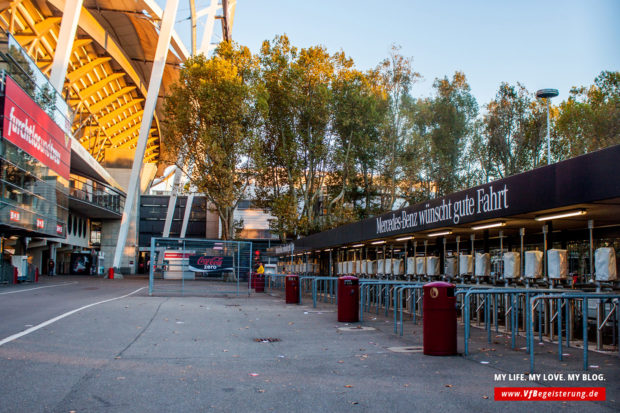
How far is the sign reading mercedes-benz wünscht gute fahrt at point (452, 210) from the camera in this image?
1199cm

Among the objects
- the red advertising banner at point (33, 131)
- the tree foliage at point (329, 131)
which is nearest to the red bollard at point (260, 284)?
the tree foliage at point (329, 131)

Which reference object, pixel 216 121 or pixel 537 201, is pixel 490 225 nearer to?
pixel 537 201

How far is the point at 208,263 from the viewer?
25141 millimetres

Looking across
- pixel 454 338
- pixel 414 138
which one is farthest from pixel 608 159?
pixel 414 138

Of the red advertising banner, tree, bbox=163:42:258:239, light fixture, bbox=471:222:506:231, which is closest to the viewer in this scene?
light fixture, bbox=471:222:506:231

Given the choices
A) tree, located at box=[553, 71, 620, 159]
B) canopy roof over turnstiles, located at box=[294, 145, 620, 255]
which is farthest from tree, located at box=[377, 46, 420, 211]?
canopy roof over turnstiles, located at box=[294, 145, 620, 255]

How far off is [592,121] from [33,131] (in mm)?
40117

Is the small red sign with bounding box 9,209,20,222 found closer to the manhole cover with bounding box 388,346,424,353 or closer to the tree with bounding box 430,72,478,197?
the manhole cover with bounding box 388,346,424,353

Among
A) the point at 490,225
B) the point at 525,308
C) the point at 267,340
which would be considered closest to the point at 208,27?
the point at 490,225

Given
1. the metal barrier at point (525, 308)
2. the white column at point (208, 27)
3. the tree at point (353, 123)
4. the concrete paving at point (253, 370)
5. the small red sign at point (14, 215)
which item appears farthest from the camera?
the white column at point (208, 27)

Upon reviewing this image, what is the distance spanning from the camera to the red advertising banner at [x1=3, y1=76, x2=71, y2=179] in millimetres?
29125

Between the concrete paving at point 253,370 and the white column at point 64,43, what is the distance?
97.0 ft

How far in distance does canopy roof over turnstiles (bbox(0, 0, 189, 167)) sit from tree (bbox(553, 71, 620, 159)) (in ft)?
116

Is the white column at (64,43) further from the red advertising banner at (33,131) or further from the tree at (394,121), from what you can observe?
the tree at (394,121)
